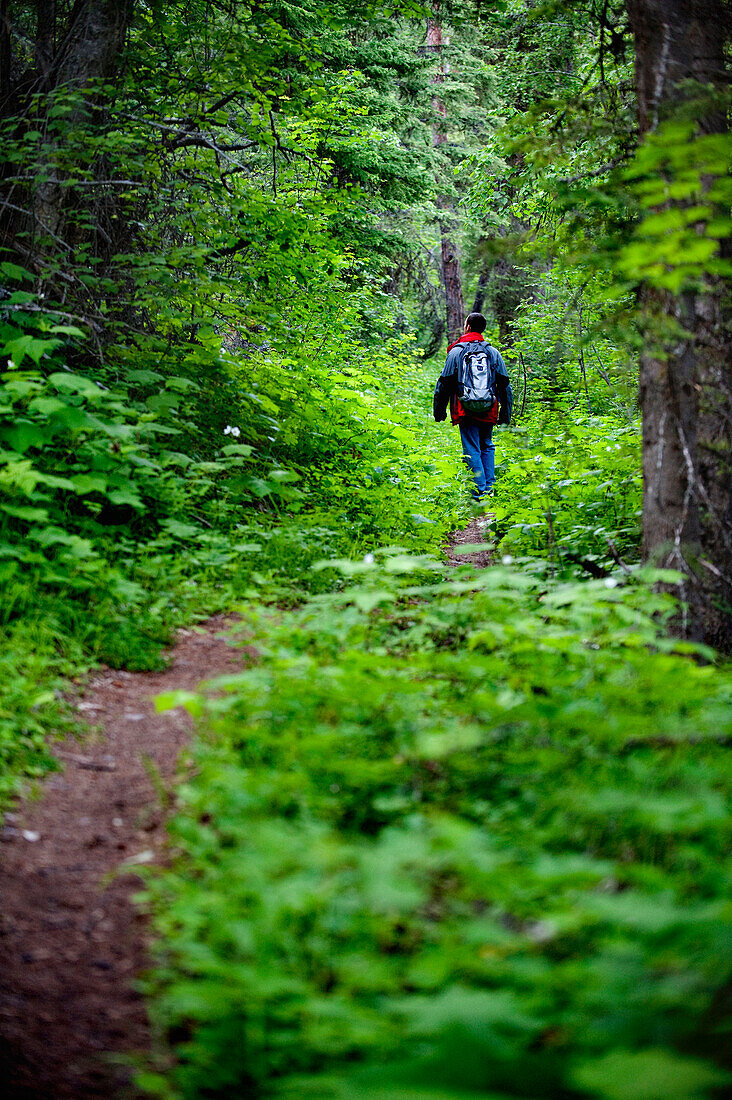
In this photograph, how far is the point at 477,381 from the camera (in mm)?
8914

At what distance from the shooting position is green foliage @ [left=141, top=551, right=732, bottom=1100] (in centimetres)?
145

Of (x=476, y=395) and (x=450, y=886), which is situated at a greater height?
(x=476, y=395)

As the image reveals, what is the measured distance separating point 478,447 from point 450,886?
7471 mm

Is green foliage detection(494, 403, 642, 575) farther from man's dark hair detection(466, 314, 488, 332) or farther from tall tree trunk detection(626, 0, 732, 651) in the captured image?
man's dark hair detection(466, 314, 488, 332)

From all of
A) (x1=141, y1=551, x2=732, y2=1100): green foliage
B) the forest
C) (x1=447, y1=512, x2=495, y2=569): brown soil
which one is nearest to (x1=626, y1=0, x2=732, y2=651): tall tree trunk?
the forest

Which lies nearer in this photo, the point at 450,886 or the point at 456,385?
the point at 450,886

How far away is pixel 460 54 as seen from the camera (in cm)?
1944

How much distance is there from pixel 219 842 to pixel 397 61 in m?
17.3

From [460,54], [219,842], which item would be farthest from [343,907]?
[460,54]

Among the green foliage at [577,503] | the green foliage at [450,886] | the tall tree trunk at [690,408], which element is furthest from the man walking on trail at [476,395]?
the green foliage at [450,886]

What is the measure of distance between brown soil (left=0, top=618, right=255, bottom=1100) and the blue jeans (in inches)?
240

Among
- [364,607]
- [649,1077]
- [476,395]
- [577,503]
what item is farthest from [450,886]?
[476,395]

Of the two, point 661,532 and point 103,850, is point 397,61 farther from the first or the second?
point 103,850

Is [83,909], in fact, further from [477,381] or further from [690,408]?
[477,381]
